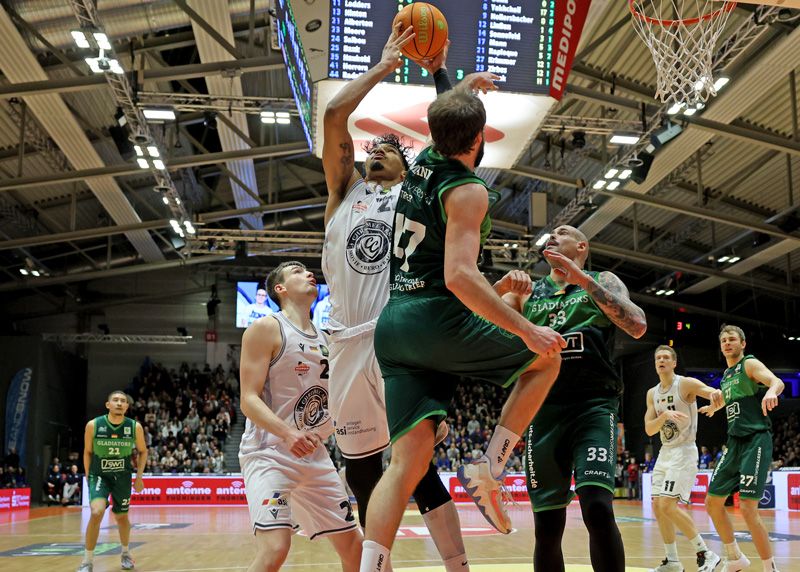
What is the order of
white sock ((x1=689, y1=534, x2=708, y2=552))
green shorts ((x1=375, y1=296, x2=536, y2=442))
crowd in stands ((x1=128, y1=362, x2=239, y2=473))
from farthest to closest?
crowd in stands ((x1=128, y1=362, x2=239, y2=473)), white sock ((x1=689, y1=534, x2=708, y2=552)), green shorts ((x1=375, y1=296, x2=536, y2=442))

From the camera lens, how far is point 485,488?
3.10m

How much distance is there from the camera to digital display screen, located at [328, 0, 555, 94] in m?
9.03

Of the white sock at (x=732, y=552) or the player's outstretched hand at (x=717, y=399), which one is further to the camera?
the player's outstretched hand at (x=717, y=399)

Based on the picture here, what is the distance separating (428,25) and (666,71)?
15.7 feet

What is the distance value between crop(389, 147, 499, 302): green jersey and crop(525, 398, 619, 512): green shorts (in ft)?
5.34

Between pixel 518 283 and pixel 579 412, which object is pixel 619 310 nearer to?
pixel 579 412

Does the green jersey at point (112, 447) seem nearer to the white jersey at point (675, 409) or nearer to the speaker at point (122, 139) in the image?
the white jersey at point (675, 409)

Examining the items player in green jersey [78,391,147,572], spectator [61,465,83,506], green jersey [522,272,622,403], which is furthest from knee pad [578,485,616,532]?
spectator [61,465,83,506]

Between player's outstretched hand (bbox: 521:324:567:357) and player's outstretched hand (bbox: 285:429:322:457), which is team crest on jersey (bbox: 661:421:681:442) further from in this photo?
player's outstretched hand (bbox: 521:324:567:357)

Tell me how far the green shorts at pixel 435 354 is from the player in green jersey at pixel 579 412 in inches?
40.6

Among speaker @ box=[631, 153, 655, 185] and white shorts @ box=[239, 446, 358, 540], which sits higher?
speaker @ box=[631, 153, 655, 185]

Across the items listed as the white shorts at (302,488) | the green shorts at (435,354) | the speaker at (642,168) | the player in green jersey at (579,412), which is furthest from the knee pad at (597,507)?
the speaker at (642,168)

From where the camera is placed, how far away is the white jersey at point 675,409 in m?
7.78

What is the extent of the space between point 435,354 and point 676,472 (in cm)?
522
